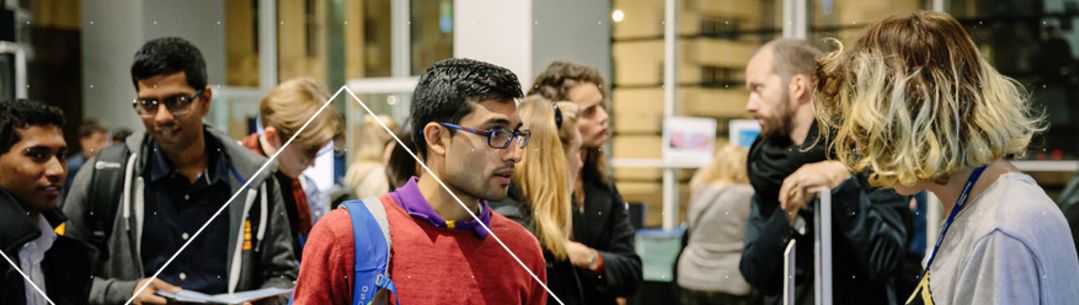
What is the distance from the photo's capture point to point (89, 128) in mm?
2604

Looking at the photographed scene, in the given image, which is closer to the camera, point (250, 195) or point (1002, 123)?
point (1002, 123)

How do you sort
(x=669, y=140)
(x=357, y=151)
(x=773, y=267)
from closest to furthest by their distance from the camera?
(x=773, y=267) < (x=357, y=151) < (x=669, y=140)

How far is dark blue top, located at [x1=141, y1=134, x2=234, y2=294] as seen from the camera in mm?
2404

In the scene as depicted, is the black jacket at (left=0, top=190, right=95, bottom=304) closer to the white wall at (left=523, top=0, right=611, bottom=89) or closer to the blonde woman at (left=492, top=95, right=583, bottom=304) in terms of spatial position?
the blonde woman at (left=492, top=95, right=583, bottom=304)

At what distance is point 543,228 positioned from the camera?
7.63ft

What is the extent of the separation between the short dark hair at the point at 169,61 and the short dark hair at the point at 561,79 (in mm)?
780

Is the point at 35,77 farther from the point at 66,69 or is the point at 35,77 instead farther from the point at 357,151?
the point at 357,151

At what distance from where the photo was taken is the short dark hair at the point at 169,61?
7.77ft

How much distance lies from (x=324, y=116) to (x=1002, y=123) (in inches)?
63.0

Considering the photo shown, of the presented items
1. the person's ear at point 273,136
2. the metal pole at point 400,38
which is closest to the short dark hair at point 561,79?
the metal pole at point 400,38

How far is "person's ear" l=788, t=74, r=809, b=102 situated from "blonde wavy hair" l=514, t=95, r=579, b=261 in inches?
20.1

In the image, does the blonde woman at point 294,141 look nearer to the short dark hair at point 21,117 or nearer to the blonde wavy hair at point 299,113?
the blonde wavy hair at point 299,113

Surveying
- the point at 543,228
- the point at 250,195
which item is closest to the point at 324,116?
the point at 250,195

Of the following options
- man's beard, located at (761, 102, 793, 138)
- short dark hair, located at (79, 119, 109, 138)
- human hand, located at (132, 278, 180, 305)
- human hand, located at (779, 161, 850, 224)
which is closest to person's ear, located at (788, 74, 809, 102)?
man's beard, located at (761, 102, 793, 138)
